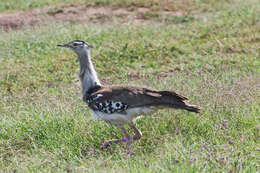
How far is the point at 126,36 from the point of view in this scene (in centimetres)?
1023

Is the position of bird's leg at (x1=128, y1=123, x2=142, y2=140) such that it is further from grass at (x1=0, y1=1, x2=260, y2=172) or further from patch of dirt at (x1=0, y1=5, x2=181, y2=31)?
patch of dirt at (x1=0, y1=5, x2=181, y2=31)

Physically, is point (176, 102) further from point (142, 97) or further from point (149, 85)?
point (149, 85)

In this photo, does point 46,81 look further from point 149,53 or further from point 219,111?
point 219,111

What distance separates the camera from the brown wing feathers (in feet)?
14.8

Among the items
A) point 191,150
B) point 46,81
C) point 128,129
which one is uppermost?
point 191,150

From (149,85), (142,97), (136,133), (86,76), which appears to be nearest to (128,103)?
(142,97)

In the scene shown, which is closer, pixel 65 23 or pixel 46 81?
pixel 46 81

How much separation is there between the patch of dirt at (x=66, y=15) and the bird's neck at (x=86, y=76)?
681cm

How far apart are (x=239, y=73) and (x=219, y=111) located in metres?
2.89

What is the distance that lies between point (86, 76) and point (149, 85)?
59.5 inches

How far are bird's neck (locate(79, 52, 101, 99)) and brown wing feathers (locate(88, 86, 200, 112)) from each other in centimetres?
18

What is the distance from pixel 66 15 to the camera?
12.6 m

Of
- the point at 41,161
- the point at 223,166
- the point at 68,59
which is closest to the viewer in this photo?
the point at 223,166

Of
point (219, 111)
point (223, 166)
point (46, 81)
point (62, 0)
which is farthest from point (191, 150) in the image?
point (62, 0)
